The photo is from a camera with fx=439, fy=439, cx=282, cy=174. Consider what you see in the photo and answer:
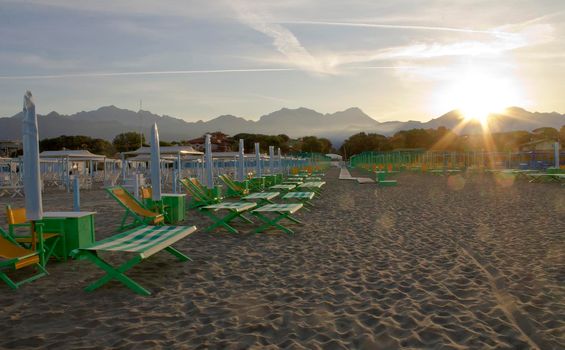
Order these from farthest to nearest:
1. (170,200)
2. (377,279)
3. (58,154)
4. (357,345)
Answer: (58,154)
(170,200)
(377,279)
(357,345)

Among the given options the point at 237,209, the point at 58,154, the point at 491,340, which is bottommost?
the point at 491,340

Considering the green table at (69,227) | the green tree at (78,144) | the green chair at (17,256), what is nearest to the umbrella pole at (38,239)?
the green chair at (17,256)

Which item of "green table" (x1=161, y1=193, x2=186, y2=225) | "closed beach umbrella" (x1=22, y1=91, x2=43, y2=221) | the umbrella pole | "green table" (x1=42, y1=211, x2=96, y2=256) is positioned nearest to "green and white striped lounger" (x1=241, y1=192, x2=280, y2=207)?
"green table" (x1=161, y1=193, x2=186, y2=225)

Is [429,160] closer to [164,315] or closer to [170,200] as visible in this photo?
[170,200]

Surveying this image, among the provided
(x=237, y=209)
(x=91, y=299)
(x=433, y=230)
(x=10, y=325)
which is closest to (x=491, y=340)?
(x=91, y=299)

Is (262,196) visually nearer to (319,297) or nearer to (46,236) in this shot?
(46,236)

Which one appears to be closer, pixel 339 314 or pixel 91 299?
pixel 339 314

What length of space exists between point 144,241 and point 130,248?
1.20 feet

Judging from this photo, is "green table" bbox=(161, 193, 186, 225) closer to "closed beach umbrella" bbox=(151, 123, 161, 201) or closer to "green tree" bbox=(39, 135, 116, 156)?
"closed beach umbrella" bbox=(151, 123, 161, 201)

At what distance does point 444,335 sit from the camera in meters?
2.82

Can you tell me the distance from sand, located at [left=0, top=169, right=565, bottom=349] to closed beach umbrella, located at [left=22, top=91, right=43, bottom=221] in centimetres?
68

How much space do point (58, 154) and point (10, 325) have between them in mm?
15550

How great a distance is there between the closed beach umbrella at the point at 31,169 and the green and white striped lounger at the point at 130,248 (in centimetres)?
72

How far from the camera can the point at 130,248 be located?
377cm
